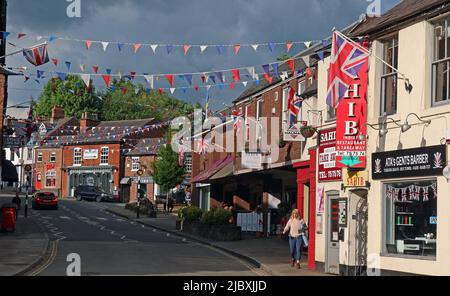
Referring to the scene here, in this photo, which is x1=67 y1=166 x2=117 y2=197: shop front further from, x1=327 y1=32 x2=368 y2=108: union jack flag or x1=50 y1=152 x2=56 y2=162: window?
x1=327 y1=32 x2=368 y2=108: union jack flag

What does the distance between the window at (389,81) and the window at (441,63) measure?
158 cm

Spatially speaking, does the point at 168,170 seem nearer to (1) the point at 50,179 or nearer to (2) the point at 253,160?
(1) the point at 50,179

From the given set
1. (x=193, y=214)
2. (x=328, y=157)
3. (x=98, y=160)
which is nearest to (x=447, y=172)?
(x=328, y=157)

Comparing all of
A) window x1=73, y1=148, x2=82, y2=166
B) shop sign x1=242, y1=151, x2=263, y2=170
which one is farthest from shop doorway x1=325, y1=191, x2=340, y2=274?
window x1=73, y1=148, x2=82, y2=166

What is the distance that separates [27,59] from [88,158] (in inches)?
2450

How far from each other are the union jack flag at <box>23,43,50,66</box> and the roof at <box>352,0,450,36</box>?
984 centimetres

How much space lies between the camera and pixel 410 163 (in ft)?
54.7

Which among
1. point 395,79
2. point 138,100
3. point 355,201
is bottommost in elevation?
point 355,201

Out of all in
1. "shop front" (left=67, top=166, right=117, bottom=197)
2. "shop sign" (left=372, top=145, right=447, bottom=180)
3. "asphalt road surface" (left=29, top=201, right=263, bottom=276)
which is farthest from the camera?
"shop front" (left=67, top=166, right=117, bottom=197)

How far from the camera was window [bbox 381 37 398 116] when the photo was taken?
18.0 metres

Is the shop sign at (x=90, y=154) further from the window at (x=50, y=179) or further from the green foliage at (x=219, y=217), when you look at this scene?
the green foliage at (x=219, y=217)
